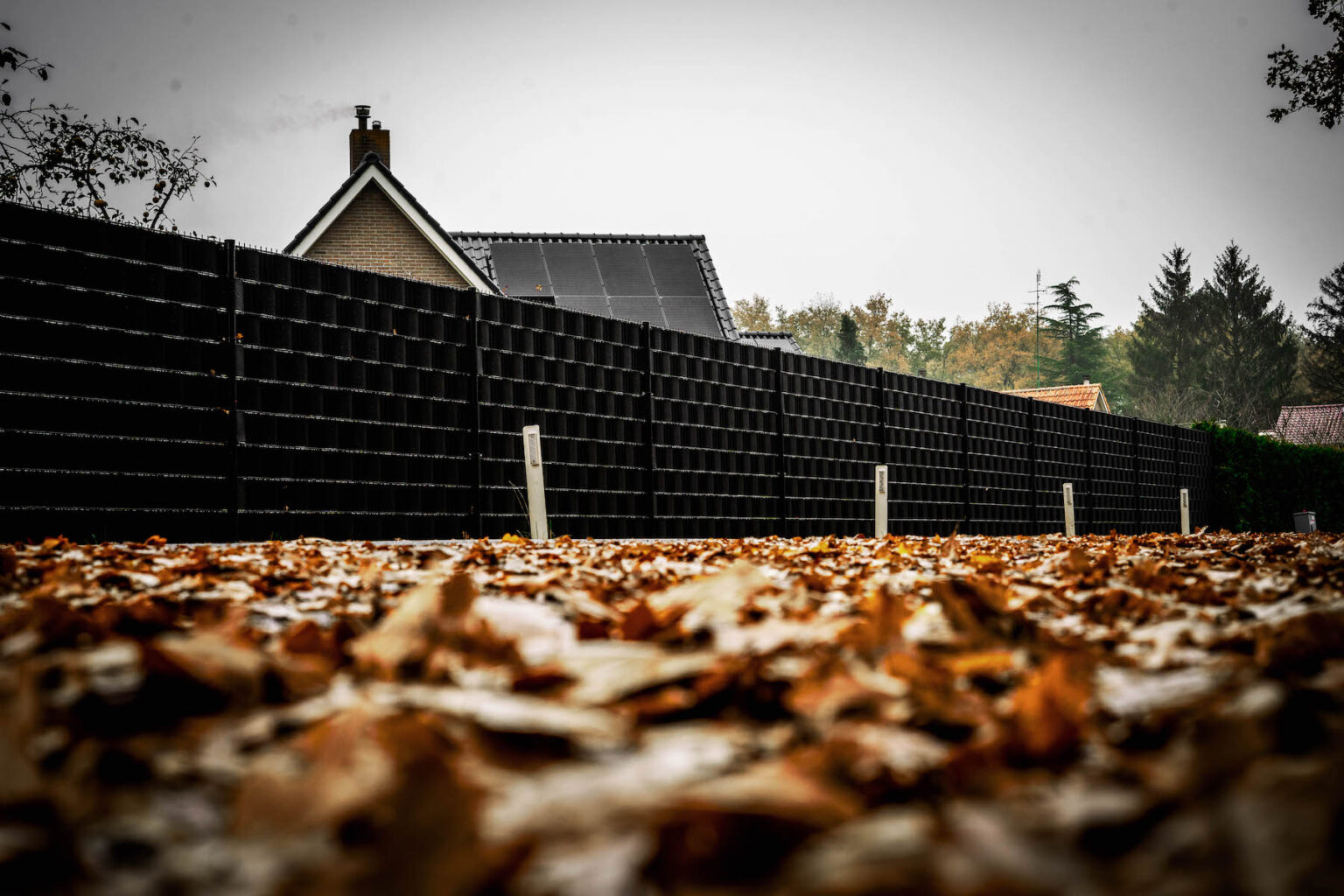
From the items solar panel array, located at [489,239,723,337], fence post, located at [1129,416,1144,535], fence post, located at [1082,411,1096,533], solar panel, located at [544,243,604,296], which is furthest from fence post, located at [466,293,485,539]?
fence post, located at [1129,416,1144,535]

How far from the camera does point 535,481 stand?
24.5 feet

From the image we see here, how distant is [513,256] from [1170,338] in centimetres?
6203

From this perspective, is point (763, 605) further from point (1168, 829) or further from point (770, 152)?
point (770, 152)

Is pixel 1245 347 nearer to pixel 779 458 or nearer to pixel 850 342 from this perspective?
pixel 850 342

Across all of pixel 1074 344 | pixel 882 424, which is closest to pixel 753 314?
A: pixel 1074 344

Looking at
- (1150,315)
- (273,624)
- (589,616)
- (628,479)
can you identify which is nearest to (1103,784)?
(589,616)

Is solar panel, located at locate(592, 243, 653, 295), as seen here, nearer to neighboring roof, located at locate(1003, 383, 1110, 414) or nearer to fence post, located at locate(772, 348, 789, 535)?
fence post, located at locate(772, 348, 789, 535)

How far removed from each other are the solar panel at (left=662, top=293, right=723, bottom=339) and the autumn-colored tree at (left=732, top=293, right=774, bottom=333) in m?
47.2

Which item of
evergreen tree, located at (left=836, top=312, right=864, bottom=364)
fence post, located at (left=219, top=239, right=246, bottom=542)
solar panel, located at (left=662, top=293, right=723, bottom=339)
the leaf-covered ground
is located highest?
evergreen tree, located at (left=836, top=312, right=864, bottom=364)

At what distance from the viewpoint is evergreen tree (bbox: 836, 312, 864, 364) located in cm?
6831

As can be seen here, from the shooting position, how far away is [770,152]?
152875mm

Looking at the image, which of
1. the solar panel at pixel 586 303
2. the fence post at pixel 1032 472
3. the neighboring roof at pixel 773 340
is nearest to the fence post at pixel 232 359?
the fence post at pixel 1032 472

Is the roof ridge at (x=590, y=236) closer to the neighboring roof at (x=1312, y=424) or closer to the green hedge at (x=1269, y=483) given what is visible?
the green hedge at (x=1269, y=483)

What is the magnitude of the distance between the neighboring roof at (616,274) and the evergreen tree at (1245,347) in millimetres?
55197
